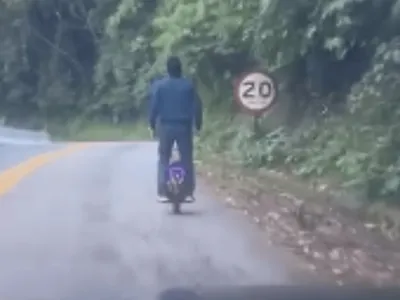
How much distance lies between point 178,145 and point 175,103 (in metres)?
0.55

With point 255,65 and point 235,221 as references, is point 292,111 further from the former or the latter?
point 235,221

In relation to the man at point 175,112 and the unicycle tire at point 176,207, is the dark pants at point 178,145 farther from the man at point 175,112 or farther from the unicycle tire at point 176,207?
the unicycle tire at point 176,207

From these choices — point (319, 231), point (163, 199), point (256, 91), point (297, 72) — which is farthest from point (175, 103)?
point (297, 72)

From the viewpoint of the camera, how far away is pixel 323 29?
56.8 feet

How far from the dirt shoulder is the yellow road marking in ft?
10.8

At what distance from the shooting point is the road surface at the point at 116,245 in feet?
34.3

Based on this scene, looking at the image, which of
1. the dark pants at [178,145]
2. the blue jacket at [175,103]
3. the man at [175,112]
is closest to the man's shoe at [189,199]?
the dark pants at [178,145]

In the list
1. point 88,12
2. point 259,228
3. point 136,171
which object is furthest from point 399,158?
point 88,12

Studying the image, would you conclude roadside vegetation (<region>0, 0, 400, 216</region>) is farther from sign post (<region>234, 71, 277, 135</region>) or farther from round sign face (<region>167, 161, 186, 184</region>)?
round sign face (<region>167, 161, 186, 184</region>)

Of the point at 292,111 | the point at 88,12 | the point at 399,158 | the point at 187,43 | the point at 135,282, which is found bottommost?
the point at 135,282

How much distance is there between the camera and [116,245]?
41.3 feet

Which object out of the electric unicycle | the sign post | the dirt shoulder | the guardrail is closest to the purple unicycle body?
the electric unicycle

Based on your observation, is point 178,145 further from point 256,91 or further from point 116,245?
point 256,91

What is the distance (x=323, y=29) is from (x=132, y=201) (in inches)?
146
